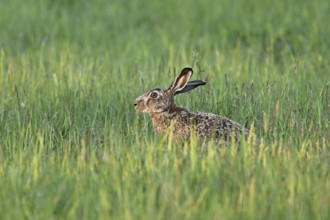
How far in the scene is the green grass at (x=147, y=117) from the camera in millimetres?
3885

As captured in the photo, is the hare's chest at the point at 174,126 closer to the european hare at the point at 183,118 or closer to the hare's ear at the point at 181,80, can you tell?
the european hare at the point at 183,118

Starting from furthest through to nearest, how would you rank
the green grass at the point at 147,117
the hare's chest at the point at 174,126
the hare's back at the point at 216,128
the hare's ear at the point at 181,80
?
the hare's ear at the point at 181,80
the hare's chest at the point at 174,126
the hare's back at the point at 216,128
the green grass at the point at 147,117

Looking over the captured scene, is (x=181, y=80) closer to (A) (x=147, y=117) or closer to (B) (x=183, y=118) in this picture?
(B) (x=183, y=118)

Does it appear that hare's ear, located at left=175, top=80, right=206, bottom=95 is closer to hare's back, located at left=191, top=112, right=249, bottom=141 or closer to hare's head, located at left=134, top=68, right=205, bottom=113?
hare's head, located at left=134, top=68, right=205, bottom=113

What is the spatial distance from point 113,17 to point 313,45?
3.73 m

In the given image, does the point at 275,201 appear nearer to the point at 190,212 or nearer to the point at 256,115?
the point at 190,212

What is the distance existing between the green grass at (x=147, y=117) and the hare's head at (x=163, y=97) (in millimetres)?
142

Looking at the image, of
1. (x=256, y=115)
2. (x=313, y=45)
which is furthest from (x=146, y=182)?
(x=313, y=45)

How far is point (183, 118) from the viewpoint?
570cm

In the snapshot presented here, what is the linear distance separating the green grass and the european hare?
15 centimetres

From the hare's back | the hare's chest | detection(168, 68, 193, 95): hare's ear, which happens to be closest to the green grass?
the hare's chest

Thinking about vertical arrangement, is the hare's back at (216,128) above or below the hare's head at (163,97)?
below

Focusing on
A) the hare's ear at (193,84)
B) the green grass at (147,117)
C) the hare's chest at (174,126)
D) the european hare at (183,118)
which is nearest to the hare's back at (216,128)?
the european hare at (183,118)

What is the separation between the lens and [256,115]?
19.6 feet
